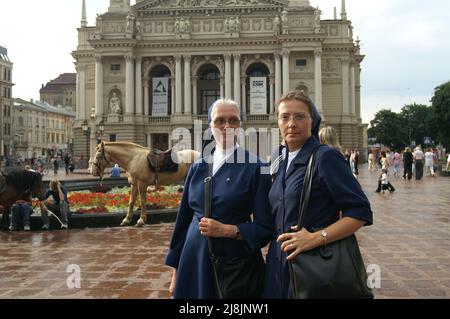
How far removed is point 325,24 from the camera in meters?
62.9

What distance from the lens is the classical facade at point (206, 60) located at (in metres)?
60.0

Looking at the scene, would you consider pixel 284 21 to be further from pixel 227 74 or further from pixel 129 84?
pixel 129 84

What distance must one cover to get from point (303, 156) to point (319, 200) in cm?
33

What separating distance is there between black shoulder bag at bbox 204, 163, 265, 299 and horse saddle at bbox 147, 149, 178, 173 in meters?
10.2

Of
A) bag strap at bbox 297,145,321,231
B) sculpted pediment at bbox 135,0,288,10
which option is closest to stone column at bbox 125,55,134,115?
sculpted pediment at bbox 135,0,288,10

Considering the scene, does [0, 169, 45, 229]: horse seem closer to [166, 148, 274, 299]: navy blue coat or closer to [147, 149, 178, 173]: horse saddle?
[147, 149, 178, 173]: horse saddle

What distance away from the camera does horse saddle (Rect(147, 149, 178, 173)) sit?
1389cm

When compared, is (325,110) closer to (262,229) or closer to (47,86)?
(262,229)

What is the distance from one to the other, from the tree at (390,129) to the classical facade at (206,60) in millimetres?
38276

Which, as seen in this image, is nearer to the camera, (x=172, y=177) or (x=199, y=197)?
(x=199, y=197)

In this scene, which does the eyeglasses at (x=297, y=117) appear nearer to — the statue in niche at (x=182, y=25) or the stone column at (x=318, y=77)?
the stone column at (x=318, y=77)

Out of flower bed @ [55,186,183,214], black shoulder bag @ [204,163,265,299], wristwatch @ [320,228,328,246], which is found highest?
wristwatch @ [320,228,328,246]
